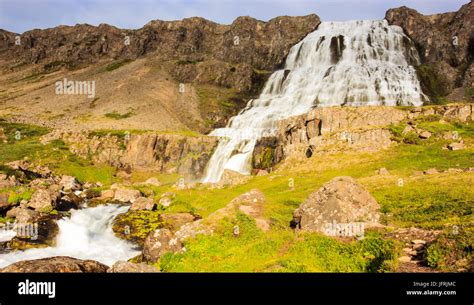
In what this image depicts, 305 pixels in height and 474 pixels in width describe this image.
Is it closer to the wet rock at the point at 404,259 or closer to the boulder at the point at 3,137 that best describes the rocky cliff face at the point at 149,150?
the boulder at the point at 3,137

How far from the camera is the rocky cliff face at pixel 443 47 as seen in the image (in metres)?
136

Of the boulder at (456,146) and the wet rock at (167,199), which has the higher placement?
the boulder at (456,146)

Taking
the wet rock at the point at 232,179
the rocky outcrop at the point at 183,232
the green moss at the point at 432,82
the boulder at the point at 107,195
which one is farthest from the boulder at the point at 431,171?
the green moss at the point at 432,82

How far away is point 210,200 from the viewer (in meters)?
47.9

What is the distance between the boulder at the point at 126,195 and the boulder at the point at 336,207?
4092 centimetres

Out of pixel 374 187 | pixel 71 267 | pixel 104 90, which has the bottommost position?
pixel 71 267

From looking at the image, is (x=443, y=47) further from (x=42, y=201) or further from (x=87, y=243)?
(x=87, y=243)

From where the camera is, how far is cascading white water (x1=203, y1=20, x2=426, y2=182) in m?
96.8

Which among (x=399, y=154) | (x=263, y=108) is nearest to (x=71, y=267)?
(x=399, y=154)

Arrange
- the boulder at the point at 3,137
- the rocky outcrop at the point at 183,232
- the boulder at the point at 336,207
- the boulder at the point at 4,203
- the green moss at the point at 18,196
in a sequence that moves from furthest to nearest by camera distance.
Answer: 1. the boulder at the point at 3,137
2. the green moss at the point at 18,196
3. the boulder at the point at 4,203
4. the boulder at the point at 336,207
5. the rocky outcrop at the point at 183,232

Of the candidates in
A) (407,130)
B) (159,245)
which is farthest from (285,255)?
(407,130)

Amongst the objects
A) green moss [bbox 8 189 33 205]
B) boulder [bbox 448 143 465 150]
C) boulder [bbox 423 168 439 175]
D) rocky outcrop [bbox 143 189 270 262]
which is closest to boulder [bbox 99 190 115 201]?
green moss [bbox 8 189 33 205]

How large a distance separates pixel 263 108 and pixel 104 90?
85.2m
